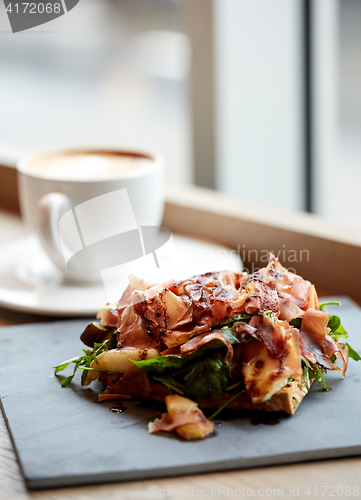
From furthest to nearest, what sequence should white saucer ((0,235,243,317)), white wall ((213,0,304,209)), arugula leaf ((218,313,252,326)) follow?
white wall ((213,0,304,209)) → white saucer ((0,235,243,317)) → arugula leaf ((218,313,252,326))

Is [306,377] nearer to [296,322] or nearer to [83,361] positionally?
[296,322]

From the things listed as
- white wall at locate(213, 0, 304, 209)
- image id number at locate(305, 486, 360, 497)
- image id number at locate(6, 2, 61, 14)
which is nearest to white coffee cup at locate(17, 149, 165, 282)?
image id number at locate(6, 2, 61, 14)

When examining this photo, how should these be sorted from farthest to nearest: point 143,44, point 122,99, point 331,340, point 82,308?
point 143,44, point 122,99, point 82,308, point 331,340

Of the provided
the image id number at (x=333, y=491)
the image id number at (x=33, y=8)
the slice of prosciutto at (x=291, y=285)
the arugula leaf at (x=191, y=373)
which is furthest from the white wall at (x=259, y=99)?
the image id number at (x=333, y=491)

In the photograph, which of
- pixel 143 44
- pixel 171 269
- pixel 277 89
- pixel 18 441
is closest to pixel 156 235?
pixel 171 269

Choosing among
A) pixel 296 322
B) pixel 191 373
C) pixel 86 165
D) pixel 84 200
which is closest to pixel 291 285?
pixel 296 322

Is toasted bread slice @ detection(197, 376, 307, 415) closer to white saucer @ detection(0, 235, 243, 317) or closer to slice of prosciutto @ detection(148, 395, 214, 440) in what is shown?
slice of prosciutto @ detection(148, 395, 214, 440)

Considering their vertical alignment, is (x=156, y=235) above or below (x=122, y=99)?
above

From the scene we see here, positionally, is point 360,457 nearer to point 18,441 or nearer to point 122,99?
point 18,441

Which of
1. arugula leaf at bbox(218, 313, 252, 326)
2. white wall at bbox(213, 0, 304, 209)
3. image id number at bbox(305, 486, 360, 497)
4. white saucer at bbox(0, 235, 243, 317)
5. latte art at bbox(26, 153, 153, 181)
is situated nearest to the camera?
image id number at bbox(305, 486, 360, 497)
